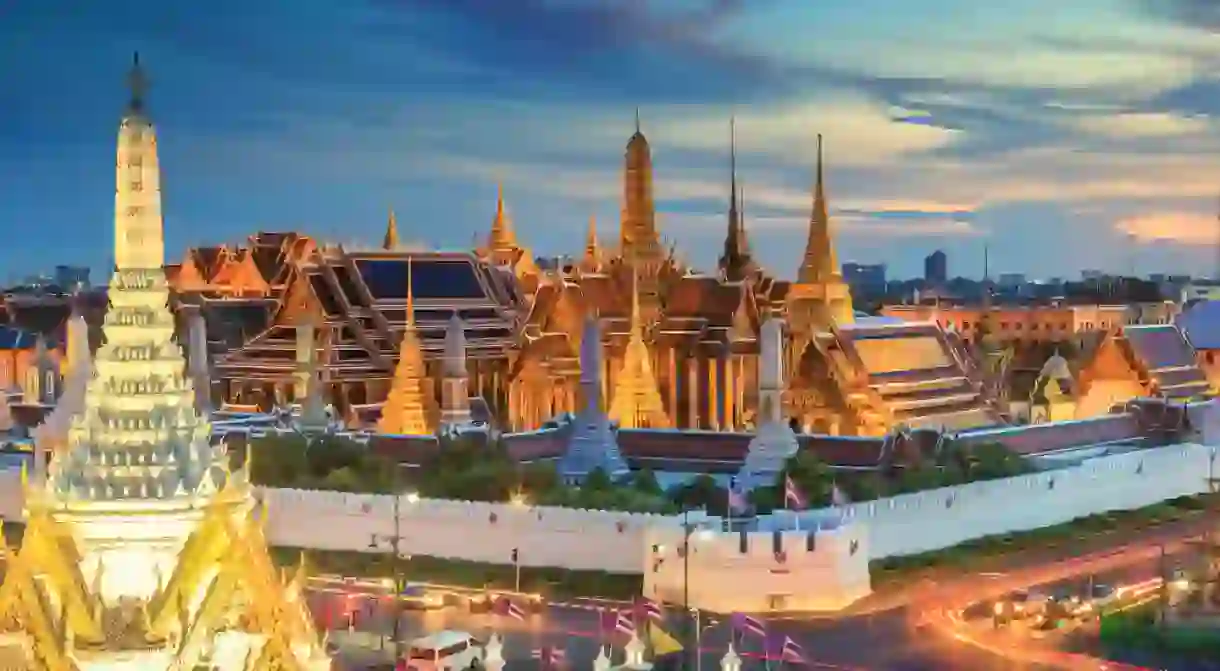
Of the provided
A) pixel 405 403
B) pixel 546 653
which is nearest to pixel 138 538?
pixel 546 653

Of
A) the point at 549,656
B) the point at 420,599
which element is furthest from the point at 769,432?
the point at 549,656

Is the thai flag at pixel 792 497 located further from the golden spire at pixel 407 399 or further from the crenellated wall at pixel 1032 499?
the golden spire at pixel 407 399

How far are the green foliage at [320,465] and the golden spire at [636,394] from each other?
8433 millimetres

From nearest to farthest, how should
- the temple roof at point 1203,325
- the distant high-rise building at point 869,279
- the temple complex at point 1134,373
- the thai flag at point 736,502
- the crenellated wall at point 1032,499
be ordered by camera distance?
the thai flag at point 736,502, the crenellated wall at point 1032,499, the temple complex at point 1134,373, the temple roof at point 1203,325, the distant high-rise building at point 869,279

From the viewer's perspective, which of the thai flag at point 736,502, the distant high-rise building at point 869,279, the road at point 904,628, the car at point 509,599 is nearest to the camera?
the road at point 904,628

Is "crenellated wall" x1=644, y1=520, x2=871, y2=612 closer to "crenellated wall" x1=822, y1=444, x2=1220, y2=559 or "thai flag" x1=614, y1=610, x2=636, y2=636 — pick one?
"crenellated wall" x1=822, y1=444, x2=1220, y2=559

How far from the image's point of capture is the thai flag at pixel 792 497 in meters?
27.9

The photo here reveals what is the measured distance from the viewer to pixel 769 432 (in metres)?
34.7

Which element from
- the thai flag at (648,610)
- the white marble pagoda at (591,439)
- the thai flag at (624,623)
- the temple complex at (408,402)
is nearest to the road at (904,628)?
the thai flag at (624,623)

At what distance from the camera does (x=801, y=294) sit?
153ft

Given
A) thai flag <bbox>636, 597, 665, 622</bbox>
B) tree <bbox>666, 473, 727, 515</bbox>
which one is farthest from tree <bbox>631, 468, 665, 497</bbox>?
thai flag <bbox>636, 597, 665, 622</bbox>

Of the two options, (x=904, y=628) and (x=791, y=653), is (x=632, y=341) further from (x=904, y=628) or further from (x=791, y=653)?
(x=791, y=653)

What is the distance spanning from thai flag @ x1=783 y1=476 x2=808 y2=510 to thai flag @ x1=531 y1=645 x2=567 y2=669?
17.6ft

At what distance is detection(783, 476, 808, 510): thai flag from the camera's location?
2787 centimetres
